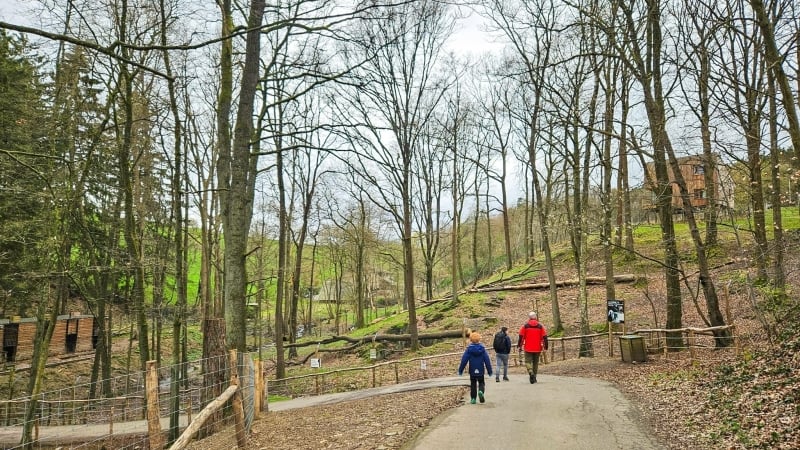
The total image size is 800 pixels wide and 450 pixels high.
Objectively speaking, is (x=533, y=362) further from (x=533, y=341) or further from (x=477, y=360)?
(x=477, y=360)

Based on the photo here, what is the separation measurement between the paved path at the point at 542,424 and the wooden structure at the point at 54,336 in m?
23.7

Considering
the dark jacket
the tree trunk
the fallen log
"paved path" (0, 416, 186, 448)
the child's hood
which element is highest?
the tree trunk

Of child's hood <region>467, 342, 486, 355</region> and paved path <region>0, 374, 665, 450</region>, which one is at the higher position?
child's hood <region>467, 342, 486, 355</region>

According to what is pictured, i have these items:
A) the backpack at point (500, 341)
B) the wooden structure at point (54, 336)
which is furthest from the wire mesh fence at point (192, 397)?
the wooden structure at point (54, 336)

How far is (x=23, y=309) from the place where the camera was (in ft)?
88.8

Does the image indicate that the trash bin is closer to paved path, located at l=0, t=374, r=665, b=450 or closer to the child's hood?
paved path, located at l=0, t=374, r=665, b=450

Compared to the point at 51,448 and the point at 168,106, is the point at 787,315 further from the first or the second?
the point at 51,448

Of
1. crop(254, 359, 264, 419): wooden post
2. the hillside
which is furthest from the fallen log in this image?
crop(254, 359, 264, 419): wooden post

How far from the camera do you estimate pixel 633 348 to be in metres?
15.5

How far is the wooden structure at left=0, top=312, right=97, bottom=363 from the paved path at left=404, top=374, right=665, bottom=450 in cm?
2370

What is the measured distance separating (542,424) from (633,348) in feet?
27.1

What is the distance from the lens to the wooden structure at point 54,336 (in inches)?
1049

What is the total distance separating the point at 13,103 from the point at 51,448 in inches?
438

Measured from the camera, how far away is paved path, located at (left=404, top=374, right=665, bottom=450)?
753 cm
